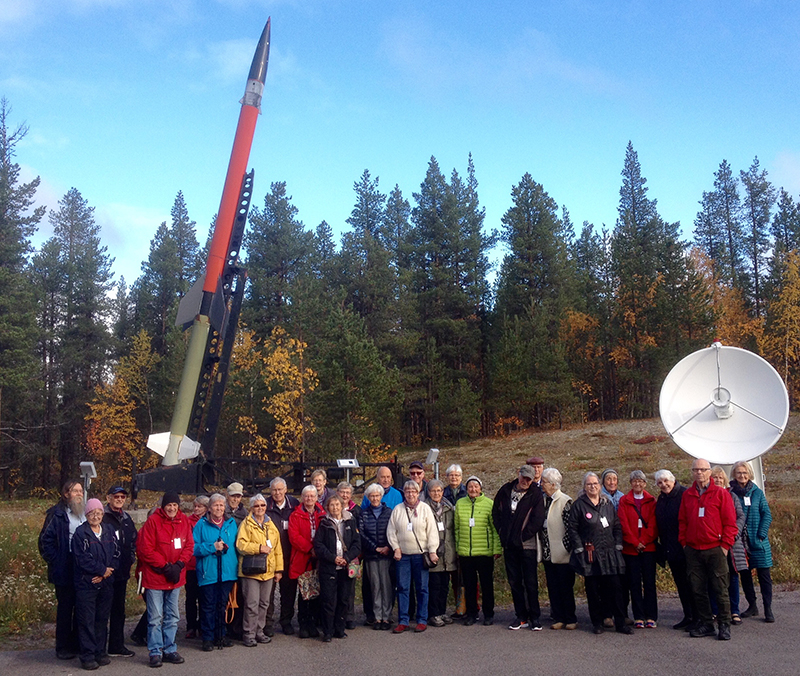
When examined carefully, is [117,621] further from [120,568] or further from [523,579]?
[523,579]

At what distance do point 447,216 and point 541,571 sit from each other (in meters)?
32.2

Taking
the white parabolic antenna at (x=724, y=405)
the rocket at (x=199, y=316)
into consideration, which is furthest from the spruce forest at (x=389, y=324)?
the white parabolic antenna at (x=724, y=405)

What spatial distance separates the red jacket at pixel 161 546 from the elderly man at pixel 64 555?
2.07 ft

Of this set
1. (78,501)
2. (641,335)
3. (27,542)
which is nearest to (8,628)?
(78,501)

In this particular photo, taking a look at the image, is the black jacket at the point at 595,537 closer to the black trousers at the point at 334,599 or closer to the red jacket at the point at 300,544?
the black trousers at the point at 334,599

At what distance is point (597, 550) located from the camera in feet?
23.6

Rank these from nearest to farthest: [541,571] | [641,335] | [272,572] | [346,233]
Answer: [272,572], [541,571], [641,335], [346,233]

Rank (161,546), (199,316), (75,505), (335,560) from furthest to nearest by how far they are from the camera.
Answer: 1. (199,316)
2. (335,560)
3. (75,505)
4. (161,546)

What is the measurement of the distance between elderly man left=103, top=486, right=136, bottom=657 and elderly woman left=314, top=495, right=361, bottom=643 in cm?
179

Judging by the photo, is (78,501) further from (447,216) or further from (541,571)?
(447,216)

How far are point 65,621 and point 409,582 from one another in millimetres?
3342

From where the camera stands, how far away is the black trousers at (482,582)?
7.78 meters

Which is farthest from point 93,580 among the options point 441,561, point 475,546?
point 475,546

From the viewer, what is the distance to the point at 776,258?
4181 centimetres
